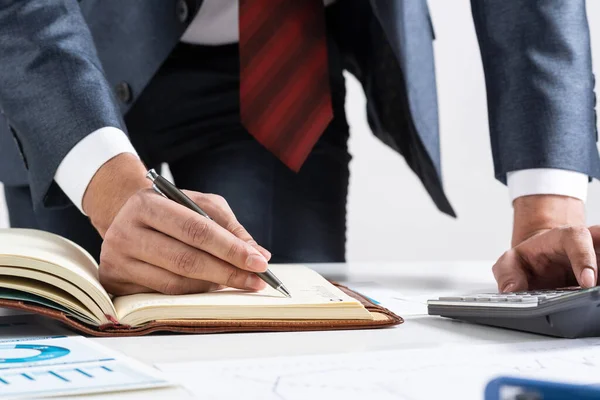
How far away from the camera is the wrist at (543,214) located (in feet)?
3.49

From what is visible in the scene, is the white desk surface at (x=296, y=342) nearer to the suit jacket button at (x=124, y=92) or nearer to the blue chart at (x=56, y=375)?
the blue chart at (x=56, y=375)

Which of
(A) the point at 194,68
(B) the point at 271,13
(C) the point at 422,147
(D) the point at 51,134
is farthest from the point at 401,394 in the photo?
(A) the point at 194,68

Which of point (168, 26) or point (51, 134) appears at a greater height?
point (168, 26)

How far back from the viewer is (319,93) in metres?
1.25

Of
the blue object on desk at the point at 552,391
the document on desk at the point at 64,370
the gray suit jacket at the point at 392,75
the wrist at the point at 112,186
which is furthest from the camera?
the gray suit jacket at the point at 392,75

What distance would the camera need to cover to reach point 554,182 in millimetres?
1085

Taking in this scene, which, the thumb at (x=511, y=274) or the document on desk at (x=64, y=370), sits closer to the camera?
the document on desk at (x=64, y=370)

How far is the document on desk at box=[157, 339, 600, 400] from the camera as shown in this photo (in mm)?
462

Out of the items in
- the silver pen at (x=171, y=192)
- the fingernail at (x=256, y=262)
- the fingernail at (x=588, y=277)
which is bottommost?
the fingernail at (x=588, y=277)

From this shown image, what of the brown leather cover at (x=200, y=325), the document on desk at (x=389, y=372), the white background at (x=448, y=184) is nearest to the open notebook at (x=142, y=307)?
the brown leather cover at (x=200, y=325)

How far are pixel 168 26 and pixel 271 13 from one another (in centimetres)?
17

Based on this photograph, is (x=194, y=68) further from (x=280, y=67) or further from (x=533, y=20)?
(x=533, y=20)

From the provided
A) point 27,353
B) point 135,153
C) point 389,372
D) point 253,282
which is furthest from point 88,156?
point 389,372

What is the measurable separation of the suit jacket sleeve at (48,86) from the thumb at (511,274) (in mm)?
496
